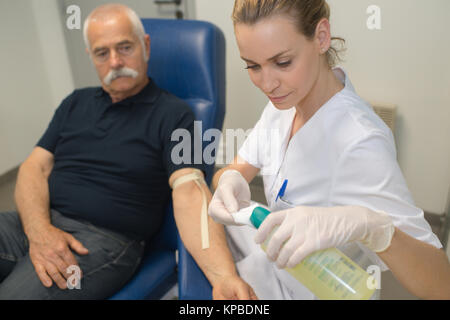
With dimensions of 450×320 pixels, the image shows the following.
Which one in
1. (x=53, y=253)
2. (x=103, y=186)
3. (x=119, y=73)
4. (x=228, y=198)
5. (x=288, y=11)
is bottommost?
(x=53, y=253)

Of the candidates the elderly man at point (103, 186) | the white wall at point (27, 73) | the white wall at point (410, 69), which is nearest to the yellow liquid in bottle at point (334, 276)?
the elderly man at point (103, 186)

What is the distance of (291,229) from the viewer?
0.59 metres

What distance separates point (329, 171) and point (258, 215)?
19cm

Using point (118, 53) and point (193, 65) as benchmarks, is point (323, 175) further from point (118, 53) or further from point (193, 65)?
point (118, 53)

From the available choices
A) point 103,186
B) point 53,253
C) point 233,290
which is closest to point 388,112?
point 233,290

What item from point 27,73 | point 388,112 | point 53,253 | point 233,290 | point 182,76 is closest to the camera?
point 233,290

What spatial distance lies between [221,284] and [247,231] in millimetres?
160

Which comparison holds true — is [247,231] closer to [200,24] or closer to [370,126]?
[370,126]

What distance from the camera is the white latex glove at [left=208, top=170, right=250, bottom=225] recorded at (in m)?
0.73

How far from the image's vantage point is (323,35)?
0.67 m

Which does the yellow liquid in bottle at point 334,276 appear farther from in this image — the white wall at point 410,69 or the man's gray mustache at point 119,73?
the white wall at point 410,69

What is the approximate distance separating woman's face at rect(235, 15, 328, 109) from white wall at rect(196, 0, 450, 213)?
0.80 m

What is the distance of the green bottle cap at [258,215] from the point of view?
0.62 metres

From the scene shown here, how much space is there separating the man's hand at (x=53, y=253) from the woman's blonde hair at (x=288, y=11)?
2.79 ft
